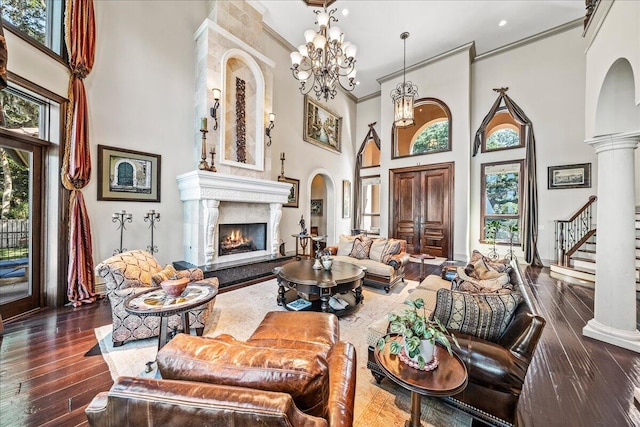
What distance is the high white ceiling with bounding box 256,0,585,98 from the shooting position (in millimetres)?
5133

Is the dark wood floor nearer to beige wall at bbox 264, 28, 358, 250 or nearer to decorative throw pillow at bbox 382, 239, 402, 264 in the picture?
decorative throw pillow at bbox 382, 239, 402, 264

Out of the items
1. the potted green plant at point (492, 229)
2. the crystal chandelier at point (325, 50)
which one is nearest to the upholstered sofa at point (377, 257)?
the crystal chandelier at point (325, 50)

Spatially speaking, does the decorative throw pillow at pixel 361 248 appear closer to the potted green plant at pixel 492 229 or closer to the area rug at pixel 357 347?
the area rug at pixel 357 347

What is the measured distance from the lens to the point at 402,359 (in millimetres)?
1380

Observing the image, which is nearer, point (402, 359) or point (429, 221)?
point (402, 359)

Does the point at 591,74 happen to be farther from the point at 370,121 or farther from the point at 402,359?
the point at 370,121

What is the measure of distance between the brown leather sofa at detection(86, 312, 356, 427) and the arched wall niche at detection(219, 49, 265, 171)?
433 cm

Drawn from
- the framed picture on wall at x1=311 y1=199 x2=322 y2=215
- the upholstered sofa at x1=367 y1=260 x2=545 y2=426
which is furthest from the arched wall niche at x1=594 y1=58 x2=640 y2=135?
the framed picture on wall at x1=311 y1=199 x2=322 y2=215

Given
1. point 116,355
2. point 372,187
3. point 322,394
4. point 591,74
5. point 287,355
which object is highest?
point 591,74

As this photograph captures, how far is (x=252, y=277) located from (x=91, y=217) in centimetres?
255

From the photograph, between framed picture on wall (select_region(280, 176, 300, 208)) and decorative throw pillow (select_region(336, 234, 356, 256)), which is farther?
framed picture on wall (select_region(280, 176, 300, 208))

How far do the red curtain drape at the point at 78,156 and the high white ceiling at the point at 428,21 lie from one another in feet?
11.5

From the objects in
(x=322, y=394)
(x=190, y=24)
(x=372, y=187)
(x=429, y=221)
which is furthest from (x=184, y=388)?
(x=372, y=187)

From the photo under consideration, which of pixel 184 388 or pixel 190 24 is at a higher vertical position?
pixel 190 24
